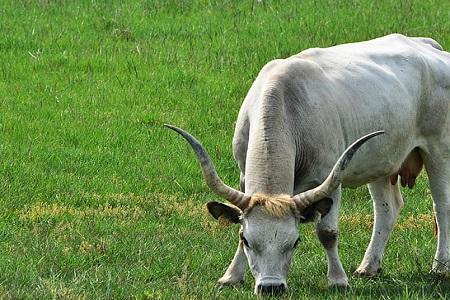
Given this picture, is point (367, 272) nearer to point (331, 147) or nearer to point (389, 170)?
point (389, 170)

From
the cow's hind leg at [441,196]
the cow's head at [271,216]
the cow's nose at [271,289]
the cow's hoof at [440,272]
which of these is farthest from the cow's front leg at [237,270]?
the cow's hind leg at [441,196]

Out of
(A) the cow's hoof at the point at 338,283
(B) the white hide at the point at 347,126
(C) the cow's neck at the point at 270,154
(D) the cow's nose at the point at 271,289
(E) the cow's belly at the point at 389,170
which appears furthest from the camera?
(E) the cow's belly at the point at 389,170

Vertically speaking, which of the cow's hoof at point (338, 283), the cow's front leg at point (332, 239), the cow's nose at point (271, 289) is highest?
the cow's nose at point (271, 289)

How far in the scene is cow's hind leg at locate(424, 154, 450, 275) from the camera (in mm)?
10875

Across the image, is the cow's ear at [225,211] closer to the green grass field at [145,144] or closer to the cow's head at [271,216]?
the cow's head at [271,216]

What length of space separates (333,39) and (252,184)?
32.8 feet

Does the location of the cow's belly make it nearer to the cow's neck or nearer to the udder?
the udder

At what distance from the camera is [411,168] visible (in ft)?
36.9

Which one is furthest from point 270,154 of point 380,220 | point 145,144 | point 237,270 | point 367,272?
point 145,144

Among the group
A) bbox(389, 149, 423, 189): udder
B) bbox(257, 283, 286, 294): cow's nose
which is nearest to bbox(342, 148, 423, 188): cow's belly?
bbox(389, 149, 423, 189): udder

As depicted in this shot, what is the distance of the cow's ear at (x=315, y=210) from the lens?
8.85 meters

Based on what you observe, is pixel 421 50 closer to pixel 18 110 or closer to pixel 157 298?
pixel 157 298

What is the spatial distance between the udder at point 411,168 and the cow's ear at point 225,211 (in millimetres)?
2598

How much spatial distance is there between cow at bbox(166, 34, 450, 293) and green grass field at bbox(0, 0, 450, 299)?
1.03ft
